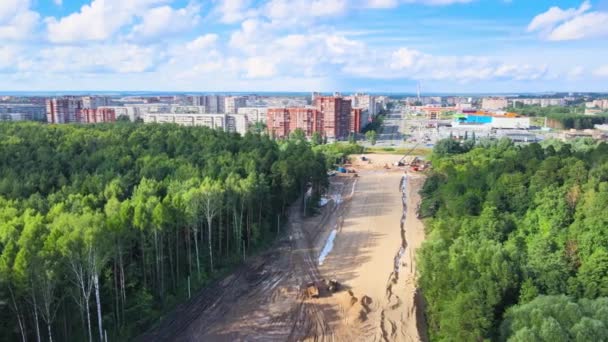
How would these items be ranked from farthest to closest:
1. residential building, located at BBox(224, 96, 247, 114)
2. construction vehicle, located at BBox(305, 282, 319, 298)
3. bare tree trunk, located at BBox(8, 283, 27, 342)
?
residential building, located at BBox(224, 96, 247, 114) < construction vehicle, located at BBox(305, 282, 319, 298) < bare tree trunk, located at BBox(8, 283, 27, 342)

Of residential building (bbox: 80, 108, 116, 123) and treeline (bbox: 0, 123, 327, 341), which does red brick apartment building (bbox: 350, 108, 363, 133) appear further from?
treeline (bbox: 0, 123, 327, 341)

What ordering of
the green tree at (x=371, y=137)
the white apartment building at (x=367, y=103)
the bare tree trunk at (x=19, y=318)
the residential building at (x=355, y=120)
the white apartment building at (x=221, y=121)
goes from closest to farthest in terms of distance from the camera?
1. the bare tree trunk at (x=19, y=318)
2. the green tree at (x=371, y=137)
3. the white apartment building at (x=221, y=121)
4. the residential building at (x=355, y=120)
5. the white apartment building at (x=367, y=103)

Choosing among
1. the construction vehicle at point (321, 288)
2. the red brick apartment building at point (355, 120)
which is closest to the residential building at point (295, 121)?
the red brick apartment building at point (355, 120)

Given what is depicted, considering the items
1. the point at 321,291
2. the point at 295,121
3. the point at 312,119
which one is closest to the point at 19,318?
the point at 321,291

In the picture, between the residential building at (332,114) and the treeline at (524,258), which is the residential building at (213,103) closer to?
the residential building at (332,114)

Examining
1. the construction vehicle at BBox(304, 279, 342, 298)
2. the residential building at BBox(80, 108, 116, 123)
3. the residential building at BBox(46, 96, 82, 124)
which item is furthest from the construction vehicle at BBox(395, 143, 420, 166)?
the residential building at BBox(46, 96, 82, 124)

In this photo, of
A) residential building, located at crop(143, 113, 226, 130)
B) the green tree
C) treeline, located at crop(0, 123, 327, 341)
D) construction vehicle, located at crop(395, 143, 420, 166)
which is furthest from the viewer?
residential building, located at crop(143, 113, 226, 130)
